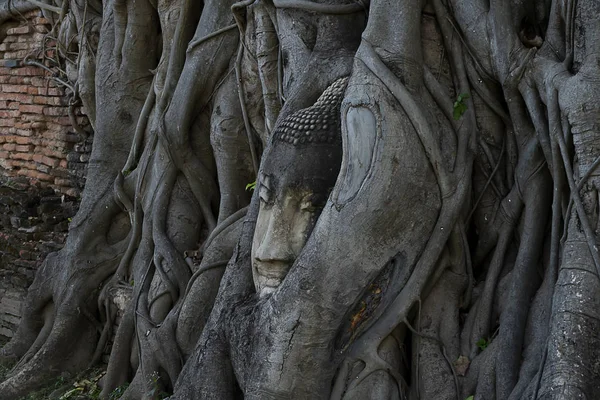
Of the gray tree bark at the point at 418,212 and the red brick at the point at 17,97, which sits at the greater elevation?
the red brick at the point at 17,97

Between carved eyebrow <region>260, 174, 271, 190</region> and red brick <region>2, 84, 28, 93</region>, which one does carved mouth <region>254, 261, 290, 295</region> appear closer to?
carved eyebrow <region>260, 174, 271, 190</region>

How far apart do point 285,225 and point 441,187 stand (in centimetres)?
70

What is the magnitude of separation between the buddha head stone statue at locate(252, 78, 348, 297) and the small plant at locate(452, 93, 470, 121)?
0.50 m

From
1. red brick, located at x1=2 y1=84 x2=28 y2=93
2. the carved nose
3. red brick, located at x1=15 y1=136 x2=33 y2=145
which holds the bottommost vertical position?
the carved nose

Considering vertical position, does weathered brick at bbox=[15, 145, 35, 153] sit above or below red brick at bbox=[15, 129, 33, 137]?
below

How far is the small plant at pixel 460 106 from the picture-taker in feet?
13.2

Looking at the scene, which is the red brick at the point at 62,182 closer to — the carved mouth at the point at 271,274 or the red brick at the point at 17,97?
the red brick at the point at 17,97

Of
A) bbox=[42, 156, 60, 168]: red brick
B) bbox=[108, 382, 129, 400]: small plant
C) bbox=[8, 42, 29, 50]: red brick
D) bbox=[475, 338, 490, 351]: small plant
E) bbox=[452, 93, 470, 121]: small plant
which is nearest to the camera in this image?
bbox=[475, 338, 490, 351]: small plant

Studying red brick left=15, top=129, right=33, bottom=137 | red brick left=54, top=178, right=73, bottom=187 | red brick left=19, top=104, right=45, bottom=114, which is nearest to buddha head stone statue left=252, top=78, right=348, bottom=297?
red brick left=54, top=178, right=73, bottom=187

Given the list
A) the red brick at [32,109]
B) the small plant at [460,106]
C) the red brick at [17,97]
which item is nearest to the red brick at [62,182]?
the red brick at [32,109]

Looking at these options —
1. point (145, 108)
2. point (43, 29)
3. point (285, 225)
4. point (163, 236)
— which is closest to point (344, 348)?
point (285, 225)

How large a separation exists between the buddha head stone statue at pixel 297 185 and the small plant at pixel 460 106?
1.64ft

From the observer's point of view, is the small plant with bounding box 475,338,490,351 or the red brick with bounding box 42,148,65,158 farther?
the red brick with bounding box 42,148,65,158

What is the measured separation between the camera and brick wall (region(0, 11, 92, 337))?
281 inches
